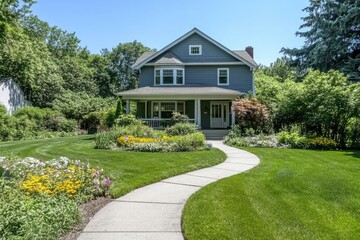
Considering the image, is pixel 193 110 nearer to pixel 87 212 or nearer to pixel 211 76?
pixel 211 76

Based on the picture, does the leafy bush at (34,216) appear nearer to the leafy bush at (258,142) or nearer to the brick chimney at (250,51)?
the leafy bush at (258,142)

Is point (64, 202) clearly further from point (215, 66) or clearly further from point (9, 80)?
point (9, 80)

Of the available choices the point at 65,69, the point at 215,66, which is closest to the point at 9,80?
the point at 65,69

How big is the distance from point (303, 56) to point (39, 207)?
26.1 meters

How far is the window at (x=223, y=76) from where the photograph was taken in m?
23.3

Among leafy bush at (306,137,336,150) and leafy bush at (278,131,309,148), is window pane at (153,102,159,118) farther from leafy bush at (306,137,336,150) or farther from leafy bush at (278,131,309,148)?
leafy bush at (306,137,336,150)

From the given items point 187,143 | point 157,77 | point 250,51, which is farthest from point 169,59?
point 187,143

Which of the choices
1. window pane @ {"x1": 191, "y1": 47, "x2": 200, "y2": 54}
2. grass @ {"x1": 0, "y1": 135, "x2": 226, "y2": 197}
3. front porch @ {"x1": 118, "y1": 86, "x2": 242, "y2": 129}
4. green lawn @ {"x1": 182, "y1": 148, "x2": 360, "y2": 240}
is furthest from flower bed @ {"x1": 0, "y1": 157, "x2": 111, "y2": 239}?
window pane @ {"x1": 191, "y1": 47, "x2": 200, "y2": 54}

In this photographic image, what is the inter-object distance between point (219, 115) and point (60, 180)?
18.6 metres

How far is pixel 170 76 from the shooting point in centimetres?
2311

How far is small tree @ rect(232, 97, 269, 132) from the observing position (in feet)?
59.5

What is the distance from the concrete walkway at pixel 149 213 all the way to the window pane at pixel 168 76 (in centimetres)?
1636

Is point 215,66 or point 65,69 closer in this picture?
point 215,66

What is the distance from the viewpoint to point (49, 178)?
533 centimetres
